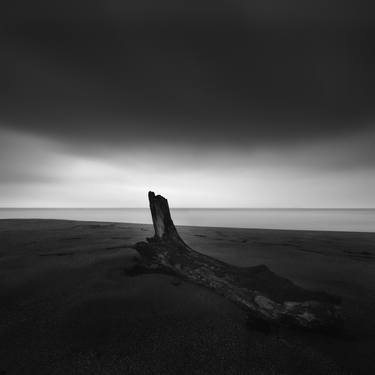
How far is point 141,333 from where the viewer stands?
86.1 inches

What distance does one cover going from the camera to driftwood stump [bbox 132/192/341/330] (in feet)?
7.31

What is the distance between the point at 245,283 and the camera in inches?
109

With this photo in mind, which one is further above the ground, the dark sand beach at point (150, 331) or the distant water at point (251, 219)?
the distant water at point (251, 219)

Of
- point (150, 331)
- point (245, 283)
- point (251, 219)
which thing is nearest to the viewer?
point (150, 331)

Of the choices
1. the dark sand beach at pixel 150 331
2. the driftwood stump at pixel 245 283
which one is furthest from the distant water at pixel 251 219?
the dark sand beach at pixel 150 331

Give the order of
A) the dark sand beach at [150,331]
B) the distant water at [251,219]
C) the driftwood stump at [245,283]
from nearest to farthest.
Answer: the dark sand beach at [150,331], the driftwood stump at [245,283], the distant water at [251,219]

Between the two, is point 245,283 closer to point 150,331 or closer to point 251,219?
point 150,331

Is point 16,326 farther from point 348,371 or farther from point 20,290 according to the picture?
point 348,371

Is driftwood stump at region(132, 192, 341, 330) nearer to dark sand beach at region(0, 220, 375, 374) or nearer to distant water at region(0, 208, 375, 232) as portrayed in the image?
dark sand beach at region(0, 220, 375, 374)

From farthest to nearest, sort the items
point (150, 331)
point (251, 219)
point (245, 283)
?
point (251, 219), point (245, 283), point (150, 331)

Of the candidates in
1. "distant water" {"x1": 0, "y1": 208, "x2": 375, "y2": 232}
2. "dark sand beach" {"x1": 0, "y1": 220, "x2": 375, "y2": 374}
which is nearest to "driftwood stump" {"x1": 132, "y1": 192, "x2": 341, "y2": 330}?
"dark sand beach" {"x1": 0, "y1": 220, "x2": 375, "y2": 374}

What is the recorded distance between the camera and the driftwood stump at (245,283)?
2.23 metres

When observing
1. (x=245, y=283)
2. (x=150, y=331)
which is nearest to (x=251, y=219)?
(x=245, y=283)

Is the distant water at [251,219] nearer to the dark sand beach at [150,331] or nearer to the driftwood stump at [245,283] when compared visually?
the driftwood stump at [245,283]
